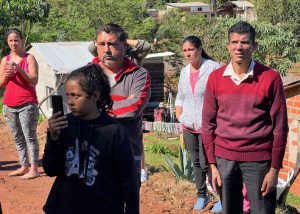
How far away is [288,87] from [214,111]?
21.4 ft

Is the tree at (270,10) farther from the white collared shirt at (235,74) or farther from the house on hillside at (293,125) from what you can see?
the white collared shirt at (235,74)

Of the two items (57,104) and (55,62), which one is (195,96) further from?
(55,62)

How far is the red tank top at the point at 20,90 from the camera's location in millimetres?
6326

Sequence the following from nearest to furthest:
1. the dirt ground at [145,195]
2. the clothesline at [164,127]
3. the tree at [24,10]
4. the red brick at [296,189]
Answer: the dirt ground at [145,195]
the red brick at [296,189]
the clothesline at [164,127]
the tree at [24,10]

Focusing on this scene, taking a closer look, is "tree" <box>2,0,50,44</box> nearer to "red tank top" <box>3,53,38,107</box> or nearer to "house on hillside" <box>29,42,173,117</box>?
"house on hillside" <box>29,42,173,117</box>

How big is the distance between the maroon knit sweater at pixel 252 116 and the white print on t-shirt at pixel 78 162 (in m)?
1.27

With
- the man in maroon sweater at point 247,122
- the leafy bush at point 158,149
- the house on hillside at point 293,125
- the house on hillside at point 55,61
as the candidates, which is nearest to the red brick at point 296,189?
the house on hillside at point 293,125

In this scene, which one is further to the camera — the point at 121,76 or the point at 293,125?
the point at 293,125

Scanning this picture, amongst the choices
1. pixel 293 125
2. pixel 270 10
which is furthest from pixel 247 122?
pixel 270 10

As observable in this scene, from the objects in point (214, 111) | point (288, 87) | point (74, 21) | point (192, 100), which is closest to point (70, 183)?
point (214, 111)

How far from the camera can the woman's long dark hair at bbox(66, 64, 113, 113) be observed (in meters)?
3.05

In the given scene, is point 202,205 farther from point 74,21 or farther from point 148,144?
point 74,21

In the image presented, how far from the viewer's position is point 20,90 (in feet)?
20.8

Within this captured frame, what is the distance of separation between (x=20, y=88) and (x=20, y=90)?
0.07ft
